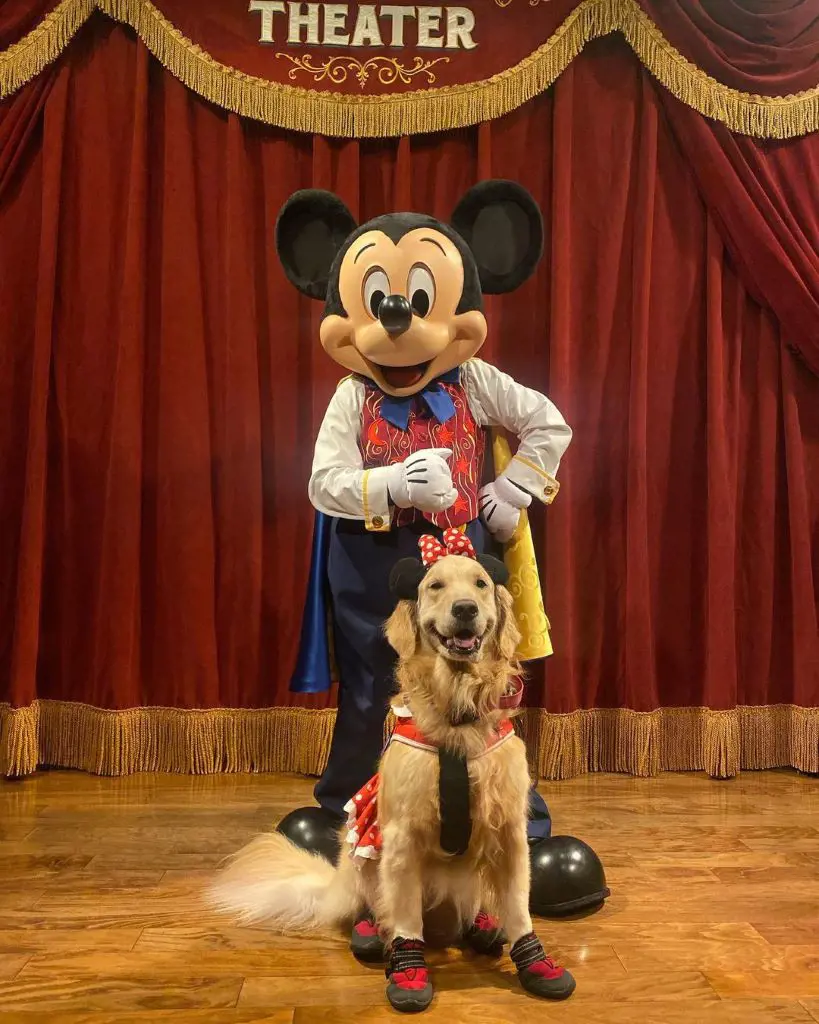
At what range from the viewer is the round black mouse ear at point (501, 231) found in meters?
1.65

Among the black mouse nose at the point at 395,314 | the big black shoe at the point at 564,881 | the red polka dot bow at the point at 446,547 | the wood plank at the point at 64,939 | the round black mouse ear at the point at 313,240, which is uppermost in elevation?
the round black mouse ear at the point at 313,240

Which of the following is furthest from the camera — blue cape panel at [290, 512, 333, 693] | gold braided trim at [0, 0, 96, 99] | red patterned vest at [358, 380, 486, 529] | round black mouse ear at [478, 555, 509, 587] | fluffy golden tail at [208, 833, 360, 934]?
gold braided trim at [0, 0, 96, 99]

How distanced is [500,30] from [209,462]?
1.29m

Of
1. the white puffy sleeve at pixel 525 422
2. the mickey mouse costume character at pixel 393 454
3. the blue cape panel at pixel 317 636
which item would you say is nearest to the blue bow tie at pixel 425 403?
the mickey mouse costume character at pixel 393 454

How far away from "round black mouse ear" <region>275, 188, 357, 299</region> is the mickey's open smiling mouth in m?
0.25

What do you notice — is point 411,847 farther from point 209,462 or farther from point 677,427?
point 677,427

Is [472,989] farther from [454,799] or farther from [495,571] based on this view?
[495,571]

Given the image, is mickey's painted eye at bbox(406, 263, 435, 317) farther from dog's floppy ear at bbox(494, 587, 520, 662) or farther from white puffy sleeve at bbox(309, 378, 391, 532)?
dog's floppy ear at bbox(494, 587, 520, 662)

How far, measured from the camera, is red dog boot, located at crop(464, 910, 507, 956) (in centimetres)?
133

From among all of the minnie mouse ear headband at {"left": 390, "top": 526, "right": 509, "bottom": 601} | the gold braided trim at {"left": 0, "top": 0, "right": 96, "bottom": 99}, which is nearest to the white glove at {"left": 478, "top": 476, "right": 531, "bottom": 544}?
the minnie mouse ear headband at {"left": 390, "top": 526, "right": 509, "bottom": 601}

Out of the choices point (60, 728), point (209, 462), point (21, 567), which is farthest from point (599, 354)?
point (60, 728)

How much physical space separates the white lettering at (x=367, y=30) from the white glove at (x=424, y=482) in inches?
50.8

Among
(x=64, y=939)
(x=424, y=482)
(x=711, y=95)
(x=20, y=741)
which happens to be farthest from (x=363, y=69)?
(x=64, y=939)

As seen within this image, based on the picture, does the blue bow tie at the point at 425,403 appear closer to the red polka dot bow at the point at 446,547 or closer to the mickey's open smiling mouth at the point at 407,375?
the mickey's open smiling mouth at the point at 407,375
